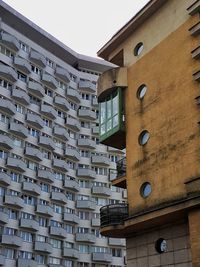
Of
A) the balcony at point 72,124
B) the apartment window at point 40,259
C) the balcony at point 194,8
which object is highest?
the balcony at point 72,124

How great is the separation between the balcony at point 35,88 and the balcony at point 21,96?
1.71 m

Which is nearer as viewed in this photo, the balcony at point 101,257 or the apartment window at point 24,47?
the balcony at point 101,257

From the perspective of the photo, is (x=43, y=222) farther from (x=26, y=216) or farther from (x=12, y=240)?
(x=12, y=240)

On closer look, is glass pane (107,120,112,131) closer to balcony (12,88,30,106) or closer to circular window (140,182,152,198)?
circular window (140,182,152,198)

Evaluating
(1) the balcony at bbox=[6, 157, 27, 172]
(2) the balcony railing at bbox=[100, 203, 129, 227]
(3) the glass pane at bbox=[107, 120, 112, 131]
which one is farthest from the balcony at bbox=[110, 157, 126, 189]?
(1) the balcony at bbox=[6, 157, 27, 172]

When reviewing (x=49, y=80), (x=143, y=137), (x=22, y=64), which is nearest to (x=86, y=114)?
(x=49, y=80)

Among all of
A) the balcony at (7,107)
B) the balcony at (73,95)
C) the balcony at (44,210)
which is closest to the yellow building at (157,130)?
the balcony at (7,107)

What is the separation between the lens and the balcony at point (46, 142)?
2260 inches

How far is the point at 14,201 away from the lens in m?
50.8

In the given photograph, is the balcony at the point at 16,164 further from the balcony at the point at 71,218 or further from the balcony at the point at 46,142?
the balcony at the point at 71,218

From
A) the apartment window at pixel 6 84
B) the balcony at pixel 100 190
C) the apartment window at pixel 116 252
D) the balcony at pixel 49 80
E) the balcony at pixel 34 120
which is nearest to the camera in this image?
the apartment window at pixel 6 84

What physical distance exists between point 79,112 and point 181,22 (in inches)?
1623

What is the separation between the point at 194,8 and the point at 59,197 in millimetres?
37285

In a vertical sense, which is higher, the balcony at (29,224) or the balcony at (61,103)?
the balcony at (61,103)
